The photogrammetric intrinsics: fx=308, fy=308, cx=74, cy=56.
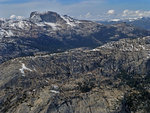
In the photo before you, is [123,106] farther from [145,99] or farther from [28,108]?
[28,108]

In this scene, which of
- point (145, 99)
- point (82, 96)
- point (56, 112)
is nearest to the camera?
point (56, 112)

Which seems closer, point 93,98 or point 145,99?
point 93,98

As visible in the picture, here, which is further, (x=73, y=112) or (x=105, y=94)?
(x=105, y=94)

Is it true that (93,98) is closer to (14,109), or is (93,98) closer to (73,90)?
(73,90)

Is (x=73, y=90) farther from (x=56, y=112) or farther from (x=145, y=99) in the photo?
(x=145, y=99)

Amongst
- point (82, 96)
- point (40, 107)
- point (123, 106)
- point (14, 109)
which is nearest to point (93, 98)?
point (82, 96)

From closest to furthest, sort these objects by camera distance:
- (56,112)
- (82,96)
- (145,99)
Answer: (56,112) < (82,96) < (145,99)

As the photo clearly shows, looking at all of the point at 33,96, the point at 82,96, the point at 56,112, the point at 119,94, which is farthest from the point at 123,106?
the point at 33,96

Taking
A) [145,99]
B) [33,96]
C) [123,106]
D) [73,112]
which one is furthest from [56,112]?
[145,99]
